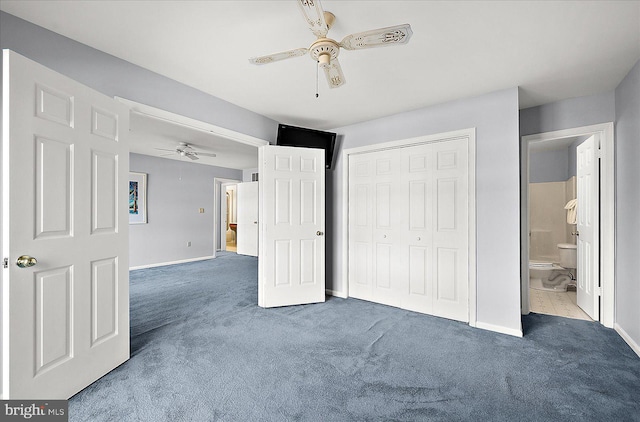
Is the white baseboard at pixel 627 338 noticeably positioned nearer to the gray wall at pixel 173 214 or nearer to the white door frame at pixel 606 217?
the white door frame at pixel 606 217

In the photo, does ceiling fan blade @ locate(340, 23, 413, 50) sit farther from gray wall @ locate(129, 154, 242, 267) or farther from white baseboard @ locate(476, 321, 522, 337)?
gray wall @ locate(129, 154, 242, 267)

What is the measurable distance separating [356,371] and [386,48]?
2.42 metres

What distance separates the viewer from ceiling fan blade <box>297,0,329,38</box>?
136 centimetres

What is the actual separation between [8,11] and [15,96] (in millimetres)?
750

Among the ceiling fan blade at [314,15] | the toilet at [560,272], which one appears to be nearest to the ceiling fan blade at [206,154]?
the ceiling fan blade at [314,15]

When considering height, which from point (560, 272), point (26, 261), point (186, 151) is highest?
point (186, 151)

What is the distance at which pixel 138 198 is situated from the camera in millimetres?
5801

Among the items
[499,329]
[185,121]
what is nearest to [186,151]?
[185,121]

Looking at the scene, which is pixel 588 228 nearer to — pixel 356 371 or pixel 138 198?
pixel 356 371

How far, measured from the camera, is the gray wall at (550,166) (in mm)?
5309

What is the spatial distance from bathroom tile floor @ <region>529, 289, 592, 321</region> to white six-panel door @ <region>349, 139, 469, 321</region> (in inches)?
49.8

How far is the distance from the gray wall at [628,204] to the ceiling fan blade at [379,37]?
7.66ft

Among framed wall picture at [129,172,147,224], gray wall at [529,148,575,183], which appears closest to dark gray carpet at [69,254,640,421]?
framed wall picture at [129,172,147,224]

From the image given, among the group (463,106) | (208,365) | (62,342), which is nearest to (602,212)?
(463,106)
